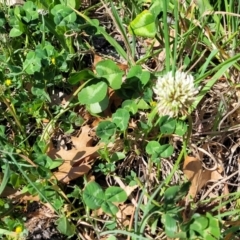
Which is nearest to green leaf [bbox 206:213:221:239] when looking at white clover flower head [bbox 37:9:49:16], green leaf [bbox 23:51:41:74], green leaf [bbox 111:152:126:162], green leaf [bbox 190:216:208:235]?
green leaf [bbox 190:216:208:235]

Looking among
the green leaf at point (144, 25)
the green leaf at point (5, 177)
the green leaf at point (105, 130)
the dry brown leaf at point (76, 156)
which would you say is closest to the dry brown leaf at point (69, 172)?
the dry brown leaf at point (76, 156)

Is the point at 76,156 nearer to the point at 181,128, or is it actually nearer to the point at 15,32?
the point at 181,128

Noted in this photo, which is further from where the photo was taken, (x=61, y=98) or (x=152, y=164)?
(x=61, y=98)

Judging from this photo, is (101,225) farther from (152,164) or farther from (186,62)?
(186,62)

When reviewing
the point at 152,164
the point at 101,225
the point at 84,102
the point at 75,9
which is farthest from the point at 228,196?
the point at 75,9

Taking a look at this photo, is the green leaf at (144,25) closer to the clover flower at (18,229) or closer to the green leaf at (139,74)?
the green leaf at (139,74)

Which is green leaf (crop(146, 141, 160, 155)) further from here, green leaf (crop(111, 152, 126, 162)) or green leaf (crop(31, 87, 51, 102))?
green leaf (crop(31, 87, 51, 102))
